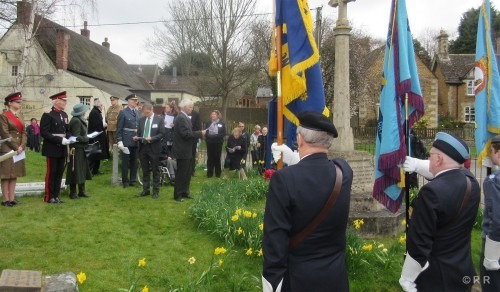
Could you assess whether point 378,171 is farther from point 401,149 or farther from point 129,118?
point 129,118

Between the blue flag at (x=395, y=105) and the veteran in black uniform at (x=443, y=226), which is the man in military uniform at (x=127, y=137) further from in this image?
the veteran in black uniform at (x=443, y=226)

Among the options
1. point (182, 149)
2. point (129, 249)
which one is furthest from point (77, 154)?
point (129, 249)

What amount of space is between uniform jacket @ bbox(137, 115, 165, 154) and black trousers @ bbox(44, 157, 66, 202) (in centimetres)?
173

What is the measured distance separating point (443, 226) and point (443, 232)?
0.05 meters

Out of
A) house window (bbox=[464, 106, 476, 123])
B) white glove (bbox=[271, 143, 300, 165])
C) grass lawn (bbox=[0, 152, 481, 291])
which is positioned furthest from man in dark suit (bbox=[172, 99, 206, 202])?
house window (bbox=[464, 106, 476, 123])

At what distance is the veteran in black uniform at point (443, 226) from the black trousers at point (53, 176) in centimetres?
675

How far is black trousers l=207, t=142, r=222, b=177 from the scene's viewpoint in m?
12.7

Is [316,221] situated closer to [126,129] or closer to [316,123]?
[316,123]

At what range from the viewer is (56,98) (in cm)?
819

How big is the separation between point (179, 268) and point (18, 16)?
21.0m

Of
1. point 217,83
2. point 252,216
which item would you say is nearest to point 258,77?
point 217,83

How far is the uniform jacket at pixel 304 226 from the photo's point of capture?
281cm

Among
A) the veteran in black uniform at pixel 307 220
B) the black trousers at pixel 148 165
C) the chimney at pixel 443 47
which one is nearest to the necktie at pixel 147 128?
the black trousers at pixel 148 165

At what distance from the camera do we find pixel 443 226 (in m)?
3.30
